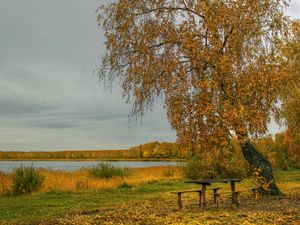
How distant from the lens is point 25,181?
23.9 meters

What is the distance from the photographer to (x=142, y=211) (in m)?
14.7

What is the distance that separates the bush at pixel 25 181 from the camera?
930 inches

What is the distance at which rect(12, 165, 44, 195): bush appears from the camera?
77.5ft

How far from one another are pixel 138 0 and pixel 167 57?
9.99ft

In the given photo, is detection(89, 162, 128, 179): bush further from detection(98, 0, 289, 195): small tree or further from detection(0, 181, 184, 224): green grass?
detection(98, 0, 289, 195): small tree

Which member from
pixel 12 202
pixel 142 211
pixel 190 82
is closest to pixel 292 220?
pixel 142 211

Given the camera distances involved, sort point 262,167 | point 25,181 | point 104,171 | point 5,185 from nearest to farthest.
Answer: point 262,167 → point 25,181 → point 5,185 → point 104,171

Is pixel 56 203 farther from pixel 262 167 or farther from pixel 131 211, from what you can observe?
pixel 262 167

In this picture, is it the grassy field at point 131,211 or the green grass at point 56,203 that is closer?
the grassy field at point 131,211

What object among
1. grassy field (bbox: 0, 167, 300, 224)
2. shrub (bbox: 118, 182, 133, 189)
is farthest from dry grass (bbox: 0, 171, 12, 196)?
shrub (bbox: 118, 182, 133, 189)

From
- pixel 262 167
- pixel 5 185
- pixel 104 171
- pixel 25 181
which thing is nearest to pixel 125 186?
pixel 104 171

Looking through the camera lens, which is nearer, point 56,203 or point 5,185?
point 56,203

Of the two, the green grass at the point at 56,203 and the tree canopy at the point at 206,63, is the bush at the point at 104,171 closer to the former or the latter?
the green grass at the point at 56,203

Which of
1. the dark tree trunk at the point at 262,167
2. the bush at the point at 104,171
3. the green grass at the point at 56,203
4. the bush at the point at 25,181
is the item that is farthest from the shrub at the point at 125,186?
the dark tree trunk at the point at 262,167
